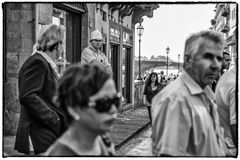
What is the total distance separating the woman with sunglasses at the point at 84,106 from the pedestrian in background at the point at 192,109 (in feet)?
1.15

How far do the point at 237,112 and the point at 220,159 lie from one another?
21.6 inches

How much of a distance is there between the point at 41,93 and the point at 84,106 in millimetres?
1361

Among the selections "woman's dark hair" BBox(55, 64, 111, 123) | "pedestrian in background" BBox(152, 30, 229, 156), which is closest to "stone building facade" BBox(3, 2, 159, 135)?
"pedestrian in background" BBox(152, 30, 229, 156)

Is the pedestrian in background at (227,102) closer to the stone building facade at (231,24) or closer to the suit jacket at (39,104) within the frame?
the stone building facade at (231,24)

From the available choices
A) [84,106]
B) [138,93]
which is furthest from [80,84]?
[138,93]

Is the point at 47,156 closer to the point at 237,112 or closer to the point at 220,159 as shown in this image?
the point at 220,159

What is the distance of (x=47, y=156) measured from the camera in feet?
5.65

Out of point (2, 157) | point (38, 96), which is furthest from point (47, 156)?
point (38, 96)

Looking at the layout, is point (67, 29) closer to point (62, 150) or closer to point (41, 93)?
point (41, 93)

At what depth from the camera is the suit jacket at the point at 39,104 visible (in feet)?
9.32

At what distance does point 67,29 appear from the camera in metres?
5.00

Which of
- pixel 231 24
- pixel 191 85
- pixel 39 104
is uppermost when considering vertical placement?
pixel 231 24

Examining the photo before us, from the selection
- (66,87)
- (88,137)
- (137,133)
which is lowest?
(137,133)

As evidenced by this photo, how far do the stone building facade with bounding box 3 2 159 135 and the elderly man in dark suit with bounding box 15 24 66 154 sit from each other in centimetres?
12
